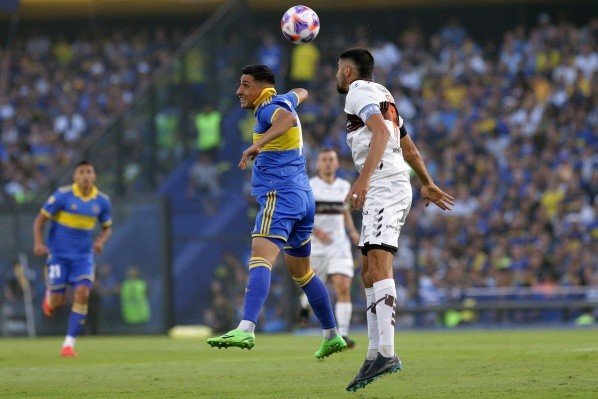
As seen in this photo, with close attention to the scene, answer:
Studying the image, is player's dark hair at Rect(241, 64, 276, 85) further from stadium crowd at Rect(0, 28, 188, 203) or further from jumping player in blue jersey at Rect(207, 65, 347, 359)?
stadium crowd at Rect(0, 28, 188, 203)

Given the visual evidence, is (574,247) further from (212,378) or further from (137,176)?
(212,378)

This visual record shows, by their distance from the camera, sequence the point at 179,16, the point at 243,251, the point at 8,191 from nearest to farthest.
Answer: the point at 243,251, the point at 8,191, the point at 179,16

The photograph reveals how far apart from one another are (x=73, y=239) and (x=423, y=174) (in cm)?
850

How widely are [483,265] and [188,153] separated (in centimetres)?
658

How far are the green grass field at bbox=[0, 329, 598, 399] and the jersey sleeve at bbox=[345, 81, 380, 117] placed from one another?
2170 millimetres

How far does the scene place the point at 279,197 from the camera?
1066 cm

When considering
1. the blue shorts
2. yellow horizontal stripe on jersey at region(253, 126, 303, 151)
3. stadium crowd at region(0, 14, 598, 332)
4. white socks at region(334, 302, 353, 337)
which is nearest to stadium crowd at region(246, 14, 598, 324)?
stadium crowd at region(0, 14, 598, 332)

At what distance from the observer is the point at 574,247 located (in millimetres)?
25766

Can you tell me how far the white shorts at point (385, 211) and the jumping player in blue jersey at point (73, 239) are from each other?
7856 millimetres

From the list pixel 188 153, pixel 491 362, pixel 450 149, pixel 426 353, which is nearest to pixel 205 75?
pixel 188 153

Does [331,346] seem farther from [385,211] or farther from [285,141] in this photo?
[285,141]

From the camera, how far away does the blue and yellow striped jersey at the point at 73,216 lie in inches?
682

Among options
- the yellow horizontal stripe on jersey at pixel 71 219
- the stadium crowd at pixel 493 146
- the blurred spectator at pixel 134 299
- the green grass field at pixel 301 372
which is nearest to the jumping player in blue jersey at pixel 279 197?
the green grass field at pixel 301 372

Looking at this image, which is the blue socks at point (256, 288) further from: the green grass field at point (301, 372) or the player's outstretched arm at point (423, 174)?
the player's outstretched arm at point (423, 174)
